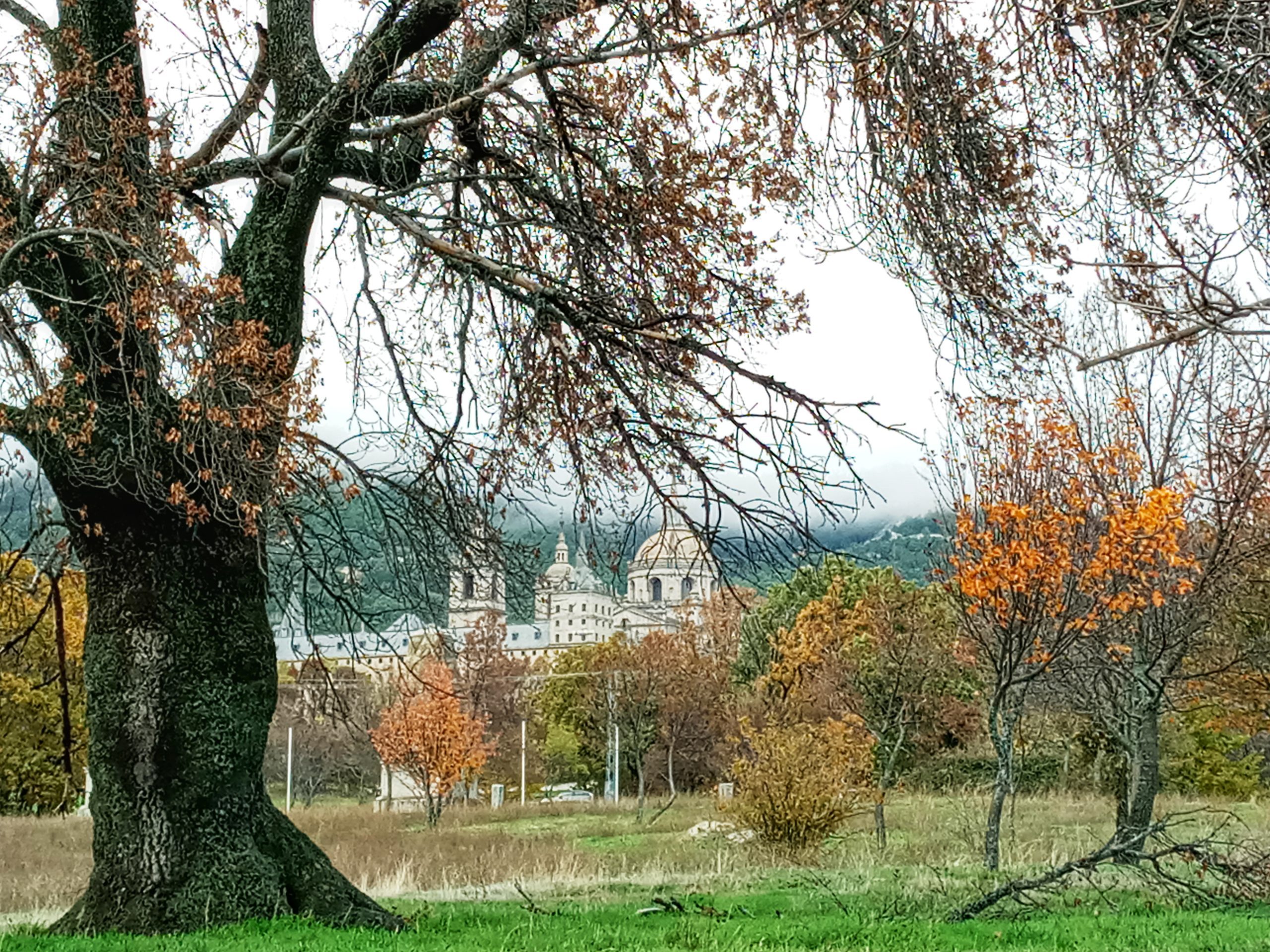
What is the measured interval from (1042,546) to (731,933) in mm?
7764

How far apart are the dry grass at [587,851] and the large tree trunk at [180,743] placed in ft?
10.2

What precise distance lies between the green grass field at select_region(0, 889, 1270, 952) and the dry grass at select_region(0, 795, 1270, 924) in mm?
2060

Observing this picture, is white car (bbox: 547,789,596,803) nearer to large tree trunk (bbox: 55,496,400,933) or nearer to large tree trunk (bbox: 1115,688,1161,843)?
large tree trunk (bbox: 1115,688,1161,843)

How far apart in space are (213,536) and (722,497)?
3236mm

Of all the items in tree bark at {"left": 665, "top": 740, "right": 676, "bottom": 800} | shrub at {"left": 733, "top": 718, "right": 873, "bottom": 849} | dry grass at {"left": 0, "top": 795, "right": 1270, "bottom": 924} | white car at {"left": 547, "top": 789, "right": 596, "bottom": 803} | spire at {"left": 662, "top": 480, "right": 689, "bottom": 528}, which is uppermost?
spire at {"left": 662, "top": 480, "right": 689, "bottom": 528}

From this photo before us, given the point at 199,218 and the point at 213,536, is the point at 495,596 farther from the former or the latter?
the point at 199,218

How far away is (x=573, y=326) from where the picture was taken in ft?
24.0

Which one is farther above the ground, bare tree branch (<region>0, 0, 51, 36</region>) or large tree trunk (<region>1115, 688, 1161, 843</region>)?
bare tree branch (<region>0, 0, 51, 36</region>)

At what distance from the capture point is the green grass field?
237 inches

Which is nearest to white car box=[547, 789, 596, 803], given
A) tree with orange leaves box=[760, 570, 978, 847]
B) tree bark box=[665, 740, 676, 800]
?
tree bark box=[665, 740, 676, 800]

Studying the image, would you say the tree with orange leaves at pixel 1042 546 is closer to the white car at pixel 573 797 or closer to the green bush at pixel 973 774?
the green bush at pixel 973 774

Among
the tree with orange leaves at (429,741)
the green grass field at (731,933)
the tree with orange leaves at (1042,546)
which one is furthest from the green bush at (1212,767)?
the green grass field at (731,933)

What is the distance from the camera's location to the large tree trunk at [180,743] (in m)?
6.90

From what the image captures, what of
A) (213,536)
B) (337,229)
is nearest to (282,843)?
(213,536)
